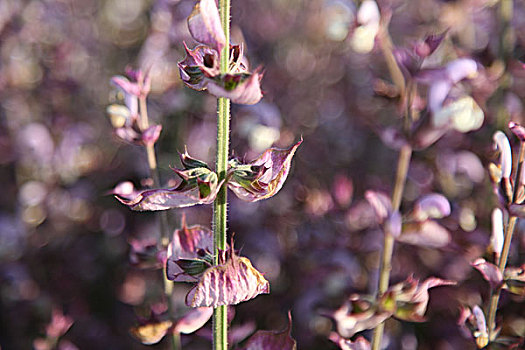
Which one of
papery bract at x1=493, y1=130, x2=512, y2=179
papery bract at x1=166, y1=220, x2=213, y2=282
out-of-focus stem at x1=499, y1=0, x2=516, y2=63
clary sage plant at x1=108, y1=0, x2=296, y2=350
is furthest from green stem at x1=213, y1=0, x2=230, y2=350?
out-of-focus stem at x1=499, y1=0, x2=516, y2=63

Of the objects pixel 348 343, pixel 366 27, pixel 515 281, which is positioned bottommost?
pixel 348 343

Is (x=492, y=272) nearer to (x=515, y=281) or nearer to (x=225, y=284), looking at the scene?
(x=515, y=281)

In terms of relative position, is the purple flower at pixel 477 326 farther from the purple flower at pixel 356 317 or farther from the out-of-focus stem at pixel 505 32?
the out-of-focus stem at pixel 505 32

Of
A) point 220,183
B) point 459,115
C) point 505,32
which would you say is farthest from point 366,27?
point 220,183

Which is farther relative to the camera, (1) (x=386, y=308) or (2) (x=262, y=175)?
(1) (x=386, y=308)

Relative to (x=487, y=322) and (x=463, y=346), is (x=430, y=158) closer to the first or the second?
(x=463, y=346)

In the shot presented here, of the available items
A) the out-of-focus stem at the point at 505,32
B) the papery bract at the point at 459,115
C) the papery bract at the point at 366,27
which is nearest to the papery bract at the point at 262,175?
the papery bract at the point at 459,115

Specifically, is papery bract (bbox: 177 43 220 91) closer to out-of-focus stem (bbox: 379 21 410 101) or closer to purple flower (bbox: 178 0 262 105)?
purple flower (bbox: 178 0 262 105)

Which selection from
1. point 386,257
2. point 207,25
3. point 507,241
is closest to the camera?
point 207,25
